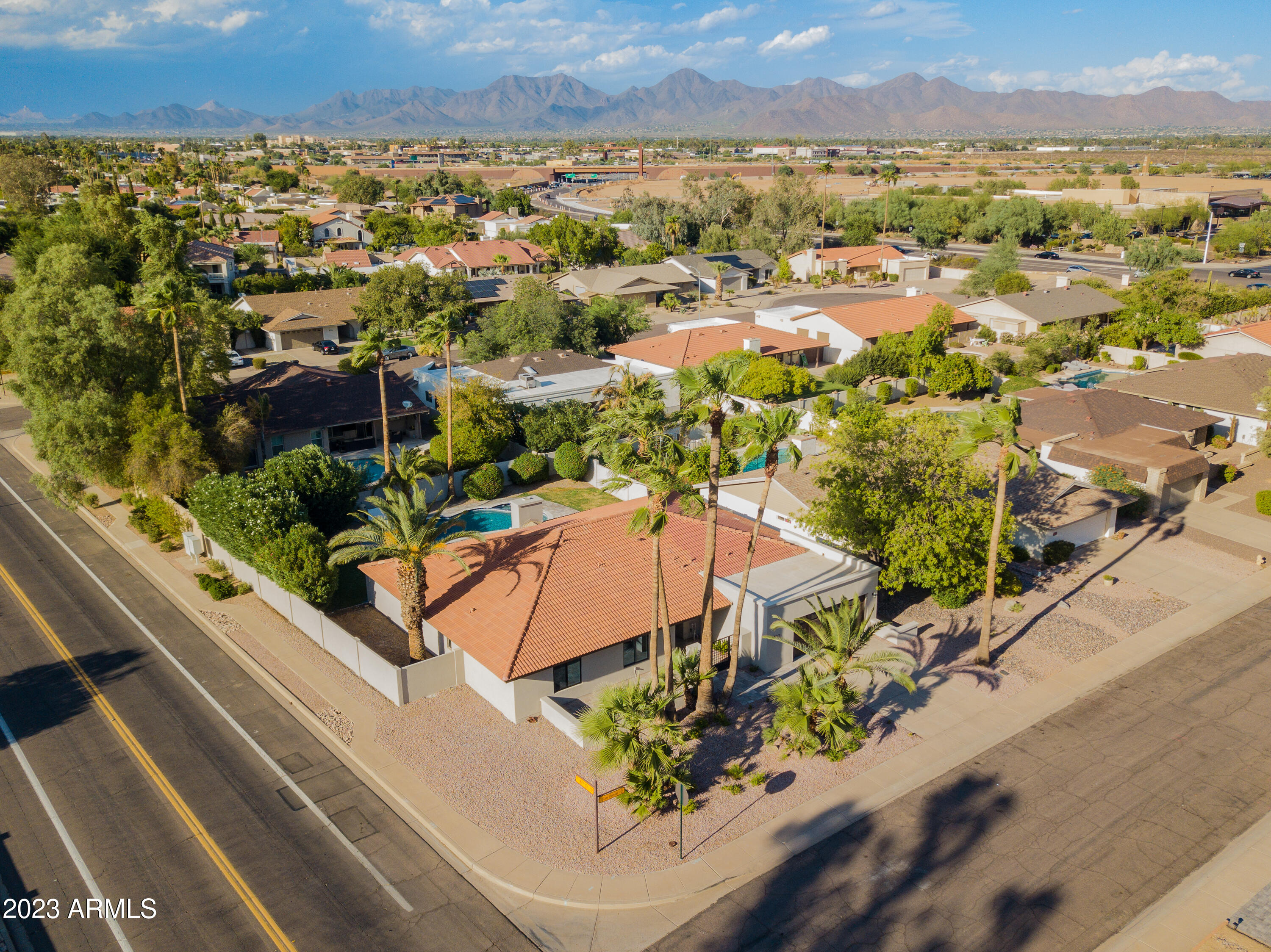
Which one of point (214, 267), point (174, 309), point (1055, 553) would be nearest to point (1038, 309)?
point (1055, 553)

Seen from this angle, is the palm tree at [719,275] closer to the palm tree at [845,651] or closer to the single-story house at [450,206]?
the single-story house at [450,206]

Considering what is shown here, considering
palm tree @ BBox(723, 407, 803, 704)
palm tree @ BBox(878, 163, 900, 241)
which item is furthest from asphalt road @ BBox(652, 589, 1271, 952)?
palm tree @ BBox(878, 163, 900, 241)

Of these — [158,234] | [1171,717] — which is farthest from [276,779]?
[158,234]

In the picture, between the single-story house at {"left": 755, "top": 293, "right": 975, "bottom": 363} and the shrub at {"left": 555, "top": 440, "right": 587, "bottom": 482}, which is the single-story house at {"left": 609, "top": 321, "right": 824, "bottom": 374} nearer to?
the single-story house at {"left": 755, "top": 293, "right": 975, "bottom": 363}

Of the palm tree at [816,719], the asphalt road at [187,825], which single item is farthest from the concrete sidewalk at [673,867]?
the palm tree at [816,719]

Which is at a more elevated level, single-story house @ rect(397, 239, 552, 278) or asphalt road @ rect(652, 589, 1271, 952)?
single-story house @ rect(397, 239, 552, 278)

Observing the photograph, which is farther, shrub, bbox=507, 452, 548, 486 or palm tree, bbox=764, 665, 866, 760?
shrub, bbox=507, 452, 548, 486
